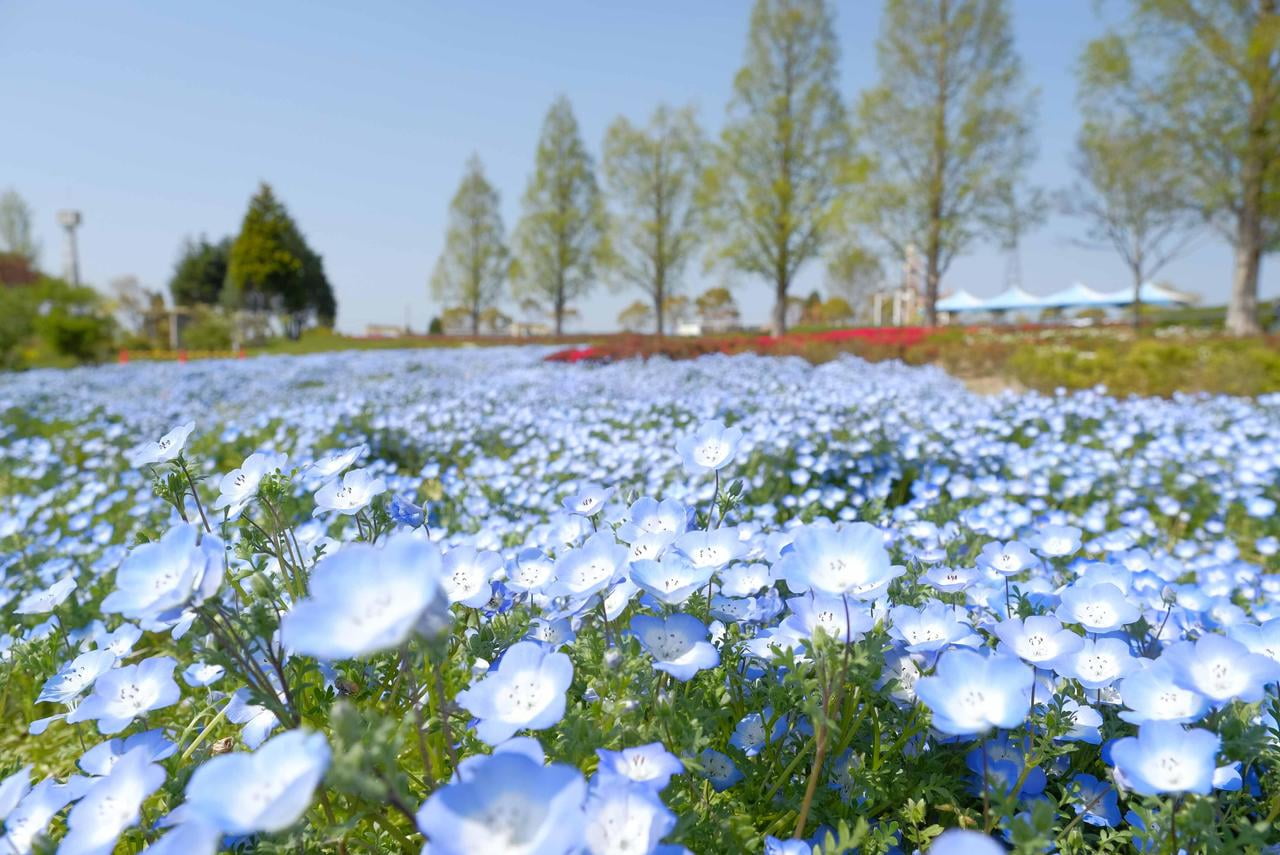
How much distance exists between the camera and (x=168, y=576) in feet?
2.77

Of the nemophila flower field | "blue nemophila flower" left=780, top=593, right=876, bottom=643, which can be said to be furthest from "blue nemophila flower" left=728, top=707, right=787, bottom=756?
"blue nemophila flower" left=780, top=593, right=876, bottom=643

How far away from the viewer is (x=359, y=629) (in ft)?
2.19

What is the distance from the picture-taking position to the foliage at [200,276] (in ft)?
164

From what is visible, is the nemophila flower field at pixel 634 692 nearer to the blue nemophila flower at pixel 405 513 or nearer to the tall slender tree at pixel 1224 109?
the blue nemophila flower at pixel 405 513

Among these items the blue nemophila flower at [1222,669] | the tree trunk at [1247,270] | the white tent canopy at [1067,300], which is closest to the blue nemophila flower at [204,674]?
the blue nemophila flower at [1222,669]

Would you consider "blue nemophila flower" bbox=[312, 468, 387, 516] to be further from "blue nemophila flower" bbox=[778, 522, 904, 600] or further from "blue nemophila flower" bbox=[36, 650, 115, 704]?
"blue nemophila flower" bbox=[778, 522, 904, 600]

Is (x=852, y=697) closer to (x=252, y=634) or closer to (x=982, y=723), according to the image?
(x=982, y=723)

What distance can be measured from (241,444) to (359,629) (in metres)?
5.45

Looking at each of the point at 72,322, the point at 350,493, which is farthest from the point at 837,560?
the point at 72,322

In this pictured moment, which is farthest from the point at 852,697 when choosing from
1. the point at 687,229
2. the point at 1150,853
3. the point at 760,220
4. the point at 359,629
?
the point at 687,229

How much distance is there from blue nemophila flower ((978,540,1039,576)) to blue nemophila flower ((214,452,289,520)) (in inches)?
56.7

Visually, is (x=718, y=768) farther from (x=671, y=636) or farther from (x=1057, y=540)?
(x=1057, y=540)

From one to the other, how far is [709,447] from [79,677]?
48.5 inches

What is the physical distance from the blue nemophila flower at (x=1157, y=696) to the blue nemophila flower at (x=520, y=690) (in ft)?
2.58
